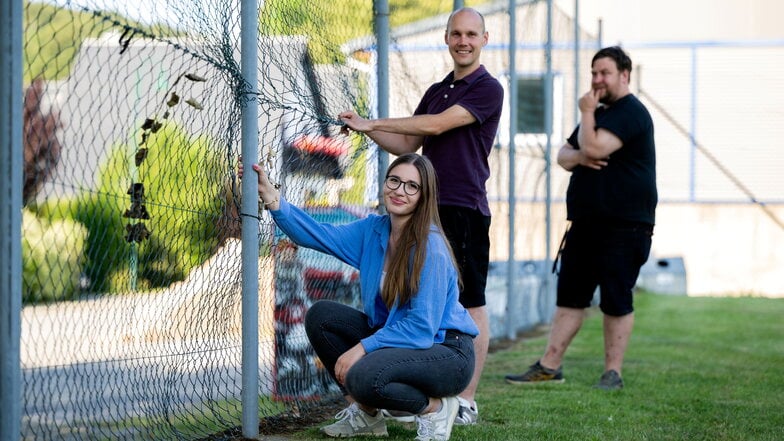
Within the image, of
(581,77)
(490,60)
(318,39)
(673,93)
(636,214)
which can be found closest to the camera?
(318,39)

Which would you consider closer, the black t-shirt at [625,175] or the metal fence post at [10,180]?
the metal fence post at [10,180]

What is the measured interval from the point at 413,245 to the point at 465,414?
3.23 ft

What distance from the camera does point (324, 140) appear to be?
5297mm

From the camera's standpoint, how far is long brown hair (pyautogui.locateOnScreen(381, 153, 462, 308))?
4105mm

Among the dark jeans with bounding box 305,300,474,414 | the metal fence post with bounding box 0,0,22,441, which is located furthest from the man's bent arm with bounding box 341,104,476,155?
the metal fence post with bounding box 0,0,22,441

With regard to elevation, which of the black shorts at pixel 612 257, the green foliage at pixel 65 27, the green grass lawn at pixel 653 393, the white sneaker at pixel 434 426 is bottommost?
the green grass lawn at pixel 653 393

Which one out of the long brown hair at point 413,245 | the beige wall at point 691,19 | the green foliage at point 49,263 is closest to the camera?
the long brown hair at point 413,245

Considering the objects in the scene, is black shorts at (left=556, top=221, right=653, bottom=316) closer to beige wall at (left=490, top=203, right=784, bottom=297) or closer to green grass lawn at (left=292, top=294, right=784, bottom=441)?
green grass lawn at (left=292, top=294, right=784, bottom=441)

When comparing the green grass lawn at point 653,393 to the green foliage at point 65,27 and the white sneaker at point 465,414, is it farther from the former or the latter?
the green foliage at point 65,27

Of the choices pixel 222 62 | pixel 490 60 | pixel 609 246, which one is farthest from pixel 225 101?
pixel 490 60

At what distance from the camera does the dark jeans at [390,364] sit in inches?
157

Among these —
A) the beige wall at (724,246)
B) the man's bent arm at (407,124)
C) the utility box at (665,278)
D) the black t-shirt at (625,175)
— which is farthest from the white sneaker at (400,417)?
the beige wall at (724,246)

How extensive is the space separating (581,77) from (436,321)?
27.4ft

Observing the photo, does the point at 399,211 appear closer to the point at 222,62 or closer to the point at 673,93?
the point at 222,62
